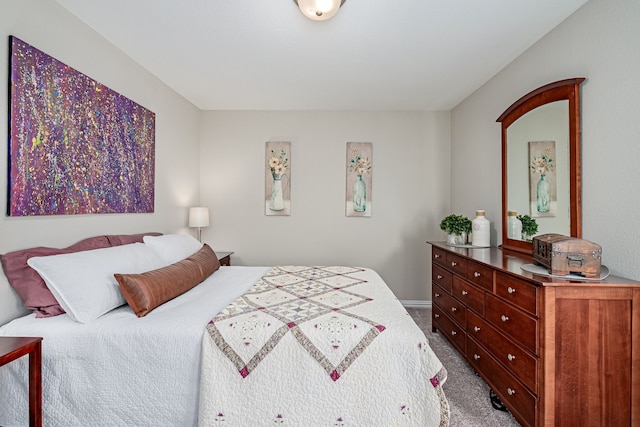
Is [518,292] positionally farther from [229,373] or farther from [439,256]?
[229,373]

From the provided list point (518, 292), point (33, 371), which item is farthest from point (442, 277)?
point (33, 371)

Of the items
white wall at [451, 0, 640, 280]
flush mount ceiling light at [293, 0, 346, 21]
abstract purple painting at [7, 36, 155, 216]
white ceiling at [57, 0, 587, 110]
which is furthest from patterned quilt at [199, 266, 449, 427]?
white ceiling at [57, 0, 587, 110]

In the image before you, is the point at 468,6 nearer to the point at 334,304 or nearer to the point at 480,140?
the point at 480,140

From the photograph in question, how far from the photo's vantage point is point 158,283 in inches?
71.8

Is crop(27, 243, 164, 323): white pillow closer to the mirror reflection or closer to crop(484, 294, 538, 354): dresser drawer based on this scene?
crop(484, 294, 538, 354): dresser drawer

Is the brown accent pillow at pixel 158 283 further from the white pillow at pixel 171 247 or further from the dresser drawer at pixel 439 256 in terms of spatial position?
the dresser drawer at pixel 439 256

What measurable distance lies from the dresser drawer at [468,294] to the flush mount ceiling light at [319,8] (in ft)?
7.07

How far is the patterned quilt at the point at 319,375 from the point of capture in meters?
1.42

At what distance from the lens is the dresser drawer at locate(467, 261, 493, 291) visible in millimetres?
2088

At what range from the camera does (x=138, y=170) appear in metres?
2.71

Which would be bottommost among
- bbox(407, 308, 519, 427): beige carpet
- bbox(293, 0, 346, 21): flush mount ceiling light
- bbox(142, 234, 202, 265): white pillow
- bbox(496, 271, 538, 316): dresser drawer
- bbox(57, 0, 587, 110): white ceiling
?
bbox(407, 308, 519, 427): beige carpet

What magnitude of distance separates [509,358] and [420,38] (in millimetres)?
2286

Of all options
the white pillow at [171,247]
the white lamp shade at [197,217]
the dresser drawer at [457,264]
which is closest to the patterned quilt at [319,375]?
the white pillow at [171,247]

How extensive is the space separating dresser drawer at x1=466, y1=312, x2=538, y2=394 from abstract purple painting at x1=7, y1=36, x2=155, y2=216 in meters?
2.95
